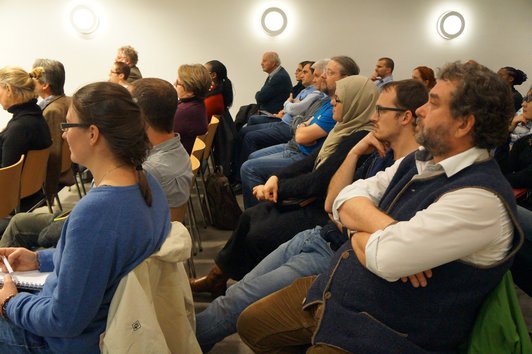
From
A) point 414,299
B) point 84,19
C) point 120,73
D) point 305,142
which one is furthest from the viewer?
point 84,19

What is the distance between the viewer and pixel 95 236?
48.9 inches

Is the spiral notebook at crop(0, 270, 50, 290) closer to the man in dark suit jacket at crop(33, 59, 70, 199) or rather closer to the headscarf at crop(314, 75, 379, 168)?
the headscarf at crop(314, 75, 379, 168)

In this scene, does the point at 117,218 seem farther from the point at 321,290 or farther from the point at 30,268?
the point at 321,290

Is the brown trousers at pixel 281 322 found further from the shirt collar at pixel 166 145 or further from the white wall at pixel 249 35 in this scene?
the white wall at pixel 249 35

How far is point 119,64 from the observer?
14.8ft

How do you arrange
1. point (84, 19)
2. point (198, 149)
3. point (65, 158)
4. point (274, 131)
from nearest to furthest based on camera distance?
point (198, 149) → point (65, 158) → point (274, 131) → point (84, 19)

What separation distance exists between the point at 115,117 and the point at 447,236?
3.09 ft

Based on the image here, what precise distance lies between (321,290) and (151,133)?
1.03 meters

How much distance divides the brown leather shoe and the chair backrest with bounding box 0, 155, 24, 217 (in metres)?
1.10

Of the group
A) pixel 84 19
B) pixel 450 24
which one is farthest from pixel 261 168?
pixel 450 24

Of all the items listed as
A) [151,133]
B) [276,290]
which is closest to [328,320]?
[276,290]

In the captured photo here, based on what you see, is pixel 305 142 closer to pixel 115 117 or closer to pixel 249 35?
pixel 115 117

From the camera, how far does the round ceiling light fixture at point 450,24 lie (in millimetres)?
6871

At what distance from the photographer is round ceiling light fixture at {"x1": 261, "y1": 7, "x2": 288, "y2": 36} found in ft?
22.1
